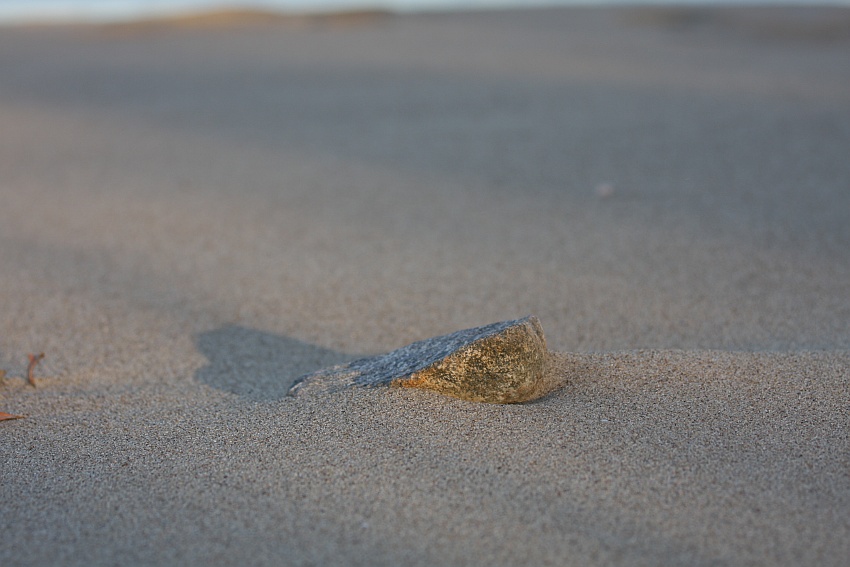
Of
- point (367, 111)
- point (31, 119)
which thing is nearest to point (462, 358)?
point (367, 111)

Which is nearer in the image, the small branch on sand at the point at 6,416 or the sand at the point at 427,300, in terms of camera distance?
the sand at the point at 427,300

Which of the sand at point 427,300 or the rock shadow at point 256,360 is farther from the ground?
the sand at point 427,300

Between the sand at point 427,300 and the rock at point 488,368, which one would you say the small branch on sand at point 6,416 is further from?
the rock at point 488,368

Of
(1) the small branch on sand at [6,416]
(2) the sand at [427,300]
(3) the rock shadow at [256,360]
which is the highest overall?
(2) the sand at [427,300]

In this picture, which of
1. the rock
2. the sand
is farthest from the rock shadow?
the rock

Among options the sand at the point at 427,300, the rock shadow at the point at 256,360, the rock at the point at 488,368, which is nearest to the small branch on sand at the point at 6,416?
the sand at the point at 427,300

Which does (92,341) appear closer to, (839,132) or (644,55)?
(839,132)
